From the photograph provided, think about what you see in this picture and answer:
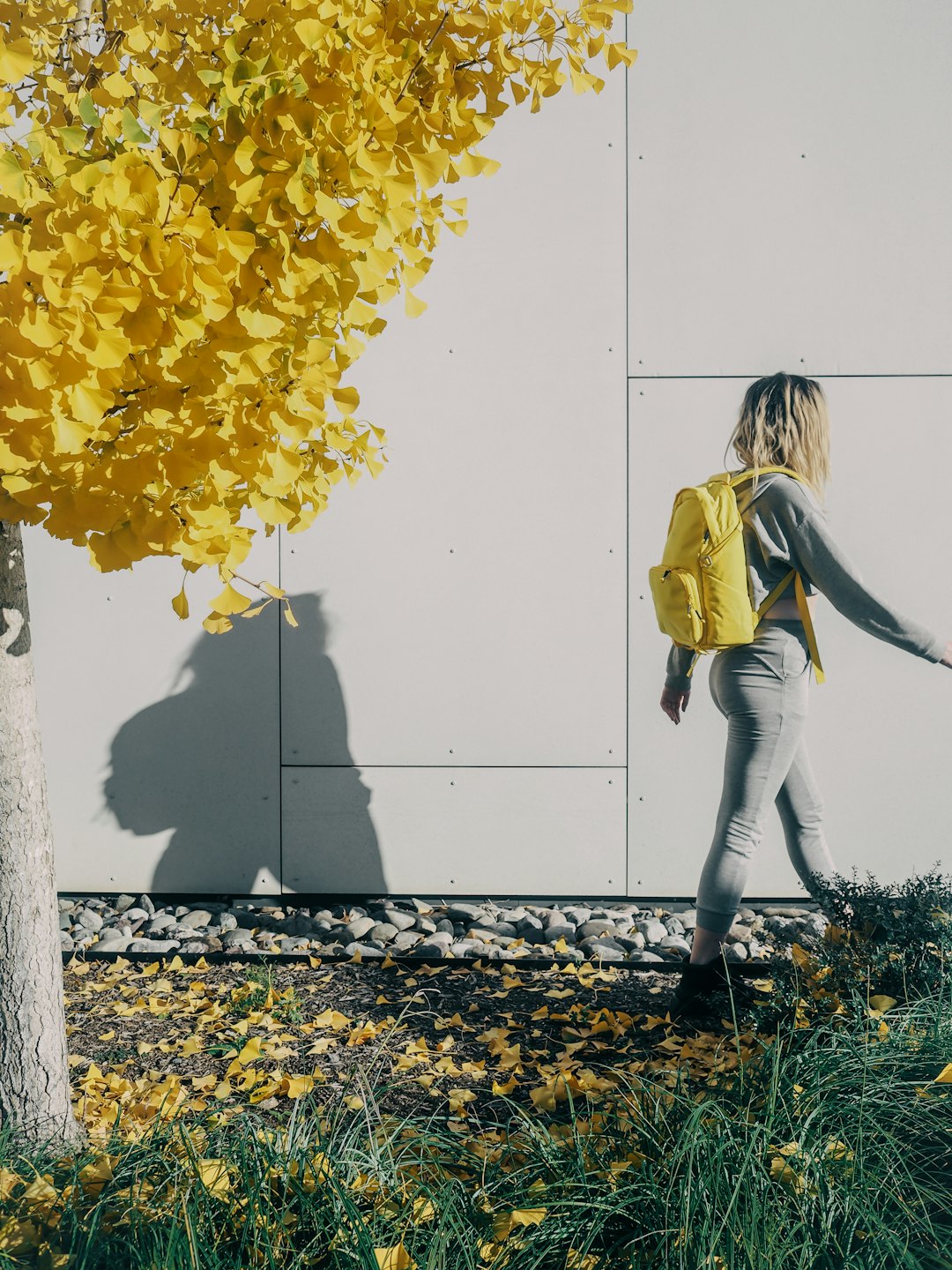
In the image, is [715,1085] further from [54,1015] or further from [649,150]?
[649,150]

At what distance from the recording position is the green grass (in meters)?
1.60

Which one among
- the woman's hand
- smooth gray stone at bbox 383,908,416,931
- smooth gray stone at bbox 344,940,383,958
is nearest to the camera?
the woman's hand

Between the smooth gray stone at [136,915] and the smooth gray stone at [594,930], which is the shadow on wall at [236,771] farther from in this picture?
the smooth gray stone at [594,930]

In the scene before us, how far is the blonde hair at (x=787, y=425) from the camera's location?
10.2ft

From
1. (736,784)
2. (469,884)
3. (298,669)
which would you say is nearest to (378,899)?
(469,884)

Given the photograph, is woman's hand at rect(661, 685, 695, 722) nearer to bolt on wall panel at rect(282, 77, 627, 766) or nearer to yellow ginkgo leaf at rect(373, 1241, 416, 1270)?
bolt on wall panel at rect(282, 77, 627, 766)

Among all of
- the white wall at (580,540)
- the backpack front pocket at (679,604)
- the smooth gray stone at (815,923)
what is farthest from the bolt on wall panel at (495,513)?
the backpack front pocket at (679,604)

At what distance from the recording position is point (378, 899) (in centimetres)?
449

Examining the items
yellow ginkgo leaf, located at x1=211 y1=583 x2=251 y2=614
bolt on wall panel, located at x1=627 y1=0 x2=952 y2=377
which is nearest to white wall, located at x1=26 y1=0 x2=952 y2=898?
bolt on wall panel, located at x1=627 y1=0 x2=952 y2=377

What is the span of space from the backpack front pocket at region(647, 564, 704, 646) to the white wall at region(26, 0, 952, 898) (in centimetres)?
129

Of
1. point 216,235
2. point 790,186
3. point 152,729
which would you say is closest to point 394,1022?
point 152,729

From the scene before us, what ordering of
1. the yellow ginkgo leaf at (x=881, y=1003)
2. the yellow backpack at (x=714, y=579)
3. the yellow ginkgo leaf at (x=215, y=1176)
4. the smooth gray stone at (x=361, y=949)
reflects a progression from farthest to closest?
the smooth gray stone at (x=361, y=949)
the yellow backpack at (x=714, y=579)
the yellow ginkgo leaf at (x=881, y=1003)
the yellow ginkgo leaf at (x=215, y=1176)

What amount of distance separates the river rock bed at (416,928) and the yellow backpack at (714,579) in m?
1.35

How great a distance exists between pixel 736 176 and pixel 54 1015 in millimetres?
4099
